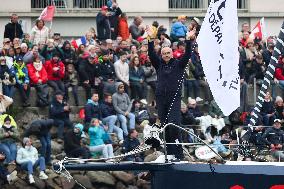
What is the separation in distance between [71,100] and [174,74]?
12.3 meters

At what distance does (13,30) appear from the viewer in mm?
35000

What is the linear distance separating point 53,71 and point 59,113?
1.26 metres

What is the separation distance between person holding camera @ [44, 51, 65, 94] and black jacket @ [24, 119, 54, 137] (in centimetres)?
108

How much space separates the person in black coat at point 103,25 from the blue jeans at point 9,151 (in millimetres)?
5603

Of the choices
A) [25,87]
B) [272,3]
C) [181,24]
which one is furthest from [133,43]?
[272,3]

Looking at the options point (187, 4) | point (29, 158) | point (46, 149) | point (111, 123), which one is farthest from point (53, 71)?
point (187, 4)

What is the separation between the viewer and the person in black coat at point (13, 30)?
3494 cm

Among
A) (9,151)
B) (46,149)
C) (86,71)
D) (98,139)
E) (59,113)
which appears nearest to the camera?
(9,151)

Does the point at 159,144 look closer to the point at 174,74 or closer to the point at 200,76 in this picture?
the point at 174,74

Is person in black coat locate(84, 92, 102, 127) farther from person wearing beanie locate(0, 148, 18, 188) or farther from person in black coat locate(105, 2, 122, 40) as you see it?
person in black coat locate(105, 2, 122, 40)

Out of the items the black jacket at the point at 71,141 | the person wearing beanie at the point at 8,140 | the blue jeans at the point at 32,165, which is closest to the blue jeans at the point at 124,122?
the black jacket at the point at 71,141

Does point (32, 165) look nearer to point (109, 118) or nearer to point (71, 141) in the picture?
point (71, 141)

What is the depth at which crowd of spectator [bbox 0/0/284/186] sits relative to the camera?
32.4 meters

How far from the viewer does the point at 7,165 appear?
31453 millimetres
